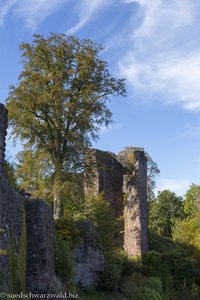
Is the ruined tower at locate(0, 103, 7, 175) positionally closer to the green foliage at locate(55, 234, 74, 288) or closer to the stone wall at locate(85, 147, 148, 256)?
the green foliage at locate(55, 234, 74, 288)

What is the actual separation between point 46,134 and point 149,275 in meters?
10.5

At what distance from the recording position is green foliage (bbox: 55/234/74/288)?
16469 millimetres

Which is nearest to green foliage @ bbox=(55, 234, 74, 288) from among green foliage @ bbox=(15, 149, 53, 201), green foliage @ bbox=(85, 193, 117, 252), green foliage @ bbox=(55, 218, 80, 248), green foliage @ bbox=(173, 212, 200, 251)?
green foliage @ bbox=(55, 218, 80, 248)

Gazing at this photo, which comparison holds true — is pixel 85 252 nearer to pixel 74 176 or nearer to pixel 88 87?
pixel 74 176

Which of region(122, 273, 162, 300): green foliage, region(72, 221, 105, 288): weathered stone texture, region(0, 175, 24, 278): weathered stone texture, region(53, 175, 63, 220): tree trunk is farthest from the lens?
Answer: region(53, 175, 63, 220): tree trunk

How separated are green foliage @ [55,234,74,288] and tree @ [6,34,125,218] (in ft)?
29.9

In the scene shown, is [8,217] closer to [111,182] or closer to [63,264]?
[63,264]

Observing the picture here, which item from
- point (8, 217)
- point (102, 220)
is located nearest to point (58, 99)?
point (102, 220)

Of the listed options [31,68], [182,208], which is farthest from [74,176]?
[182,208]

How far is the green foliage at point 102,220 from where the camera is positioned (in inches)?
991

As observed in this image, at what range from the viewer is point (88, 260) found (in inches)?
776

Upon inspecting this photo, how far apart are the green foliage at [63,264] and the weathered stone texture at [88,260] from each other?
1.71 meters

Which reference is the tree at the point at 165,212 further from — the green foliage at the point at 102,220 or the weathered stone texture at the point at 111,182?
the green foliage at the point at 102,220

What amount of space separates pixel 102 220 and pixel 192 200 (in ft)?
104
